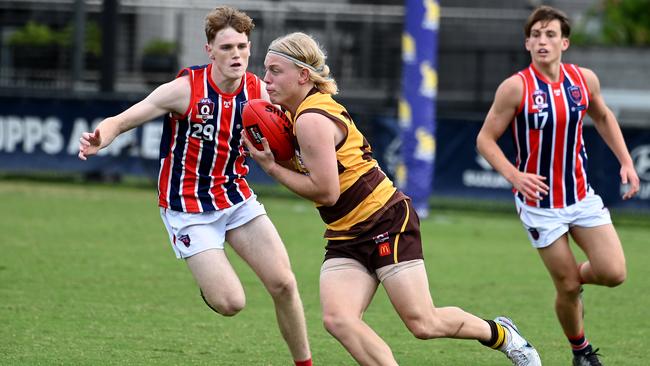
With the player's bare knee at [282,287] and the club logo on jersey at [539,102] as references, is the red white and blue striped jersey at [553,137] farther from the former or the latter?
the player's bare knee at [282,287]

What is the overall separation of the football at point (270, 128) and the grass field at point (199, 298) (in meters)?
1.72

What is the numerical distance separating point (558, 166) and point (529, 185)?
39 cm

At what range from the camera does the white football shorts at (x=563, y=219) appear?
275 inches

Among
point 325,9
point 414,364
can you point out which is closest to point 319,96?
point 414,364

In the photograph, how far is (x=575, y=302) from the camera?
7012 mm

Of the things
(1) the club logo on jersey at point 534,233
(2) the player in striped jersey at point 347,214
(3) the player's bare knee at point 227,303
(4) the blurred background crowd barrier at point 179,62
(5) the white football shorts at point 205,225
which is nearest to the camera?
(2) the player in striped jersey at point 347,214

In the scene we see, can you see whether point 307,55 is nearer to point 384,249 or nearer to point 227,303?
point 384,249

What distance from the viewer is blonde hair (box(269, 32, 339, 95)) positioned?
5.62 metres

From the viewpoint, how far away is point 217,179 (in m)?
6.64

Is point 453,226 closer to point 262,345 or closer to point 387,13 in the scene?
point 387,13

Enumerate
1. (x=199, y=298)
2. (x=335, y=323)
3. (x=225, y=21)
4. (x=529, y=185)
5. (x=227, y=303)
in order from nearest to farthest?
(x=335, y=323) → (x=227, y=303) → (x=225, y=21) → (x=529, y=185) → (x=199, y=298)

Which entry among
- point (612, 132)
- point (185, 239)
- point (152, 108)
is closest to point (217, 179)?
point (185, 239)

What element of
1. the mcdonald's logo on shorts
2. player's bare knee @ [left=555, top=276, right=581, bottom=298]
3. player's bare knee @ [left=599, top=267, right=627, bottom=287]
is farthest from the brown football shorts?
player's bare knee @ [left=599, top=267, right=627, bottom=287]

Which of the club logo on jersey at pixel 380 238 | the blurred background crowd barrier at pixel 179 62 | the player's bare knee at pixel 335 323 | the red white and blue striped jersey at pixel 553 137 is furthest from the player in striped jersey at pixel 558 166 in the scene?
the blurred background crowd barrier at pixel 179 62
